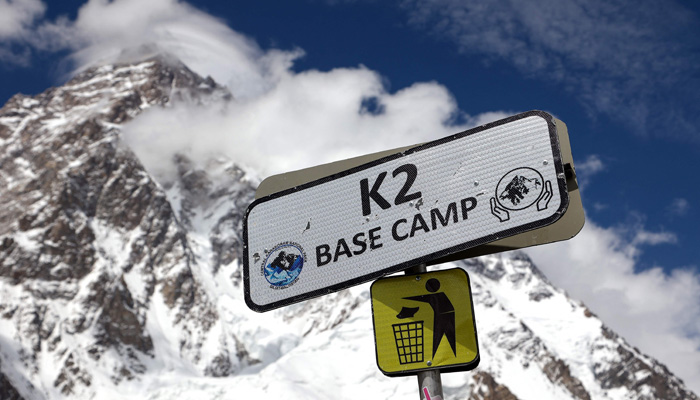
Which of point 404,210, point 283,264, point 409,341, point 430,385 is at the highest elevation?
point 404,210

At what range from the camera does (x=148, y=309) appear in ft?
476

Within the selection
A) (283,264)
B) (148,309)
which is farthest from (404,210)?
(148,309)

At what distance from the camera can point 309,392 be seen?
402 ft

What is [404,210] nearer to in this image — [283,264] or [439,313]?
[439,313]

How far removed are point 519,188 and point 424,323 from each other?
0.62 metres

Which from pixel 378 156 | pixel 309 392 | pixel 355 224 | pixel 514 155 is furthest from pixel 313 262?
pixel 309 392

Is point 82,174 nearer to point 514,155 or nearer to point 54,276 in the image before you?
point 54,276

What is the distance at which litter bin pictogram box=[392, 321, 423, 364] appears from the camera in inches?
107

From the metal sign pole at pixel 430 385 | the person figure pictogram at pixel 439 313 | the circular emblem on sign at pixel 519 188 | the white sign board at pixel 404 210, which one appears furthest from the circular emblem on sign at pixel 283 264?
→ the circular emblem on sign at pixel 519 188

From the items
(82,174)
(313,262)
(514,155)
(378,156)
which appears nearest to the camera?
(514,155)

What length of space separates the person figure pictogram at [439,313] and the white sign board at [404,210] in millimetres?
167

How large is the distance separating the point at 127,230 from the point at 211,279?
28.5 metres

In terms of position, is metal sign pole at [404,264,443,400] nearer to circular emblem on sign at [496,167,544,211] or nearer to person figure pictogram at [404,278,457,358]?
person figure pictogram at [404,278,457,358]

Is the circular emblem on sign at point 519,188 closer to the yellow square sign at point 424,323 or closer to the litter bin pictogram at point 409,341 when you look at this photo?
the yellow square sign at point 424,323
